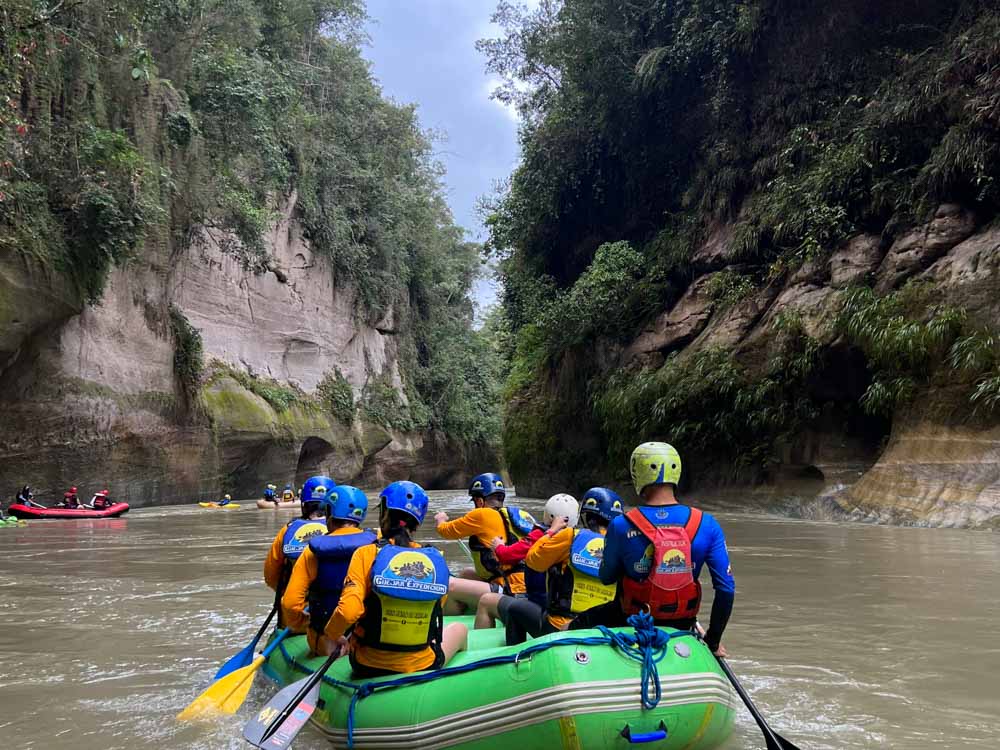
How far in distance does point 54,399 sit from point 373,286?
16259 millimetres

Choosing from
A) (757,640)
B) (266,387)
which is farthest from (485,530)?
(266,387)

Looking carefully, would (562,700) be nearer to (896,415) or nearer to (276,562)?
(276,562)

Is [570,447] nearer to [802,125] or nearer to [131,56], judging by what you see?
[802,125]

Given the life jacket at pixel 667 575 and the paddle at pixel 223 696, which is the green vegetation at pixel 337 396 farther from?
the life jacket at pixel 667 575

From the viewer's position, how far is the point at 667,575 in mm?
3273

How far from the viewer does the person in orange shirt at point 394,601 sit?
133 inches

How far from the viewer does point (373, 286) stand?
32406mm

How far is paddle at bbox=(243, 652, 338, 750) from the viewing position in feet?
10.6

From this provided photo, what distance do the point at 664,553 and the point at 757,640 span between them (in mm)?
2398

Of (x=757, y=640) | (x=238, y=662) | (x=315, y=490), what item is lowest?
(x=757, y=640)

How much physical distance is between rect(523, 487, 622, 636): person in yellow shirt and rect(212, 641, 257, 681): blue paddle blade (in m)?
1.60

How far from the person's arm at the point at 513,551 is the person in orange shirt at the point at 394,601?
1647 mm

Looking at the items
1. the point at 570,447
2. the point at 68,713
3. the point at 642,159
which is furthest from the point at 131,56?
the point at 68,713

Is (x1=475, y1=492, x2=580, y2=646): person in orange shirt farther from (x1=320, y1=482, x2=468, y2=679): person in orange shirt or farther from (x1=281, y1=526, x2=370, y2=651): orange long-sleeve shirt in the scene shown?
(x1=281, y1=526, x2=370, y2=651): orange long-sleeve shirt
